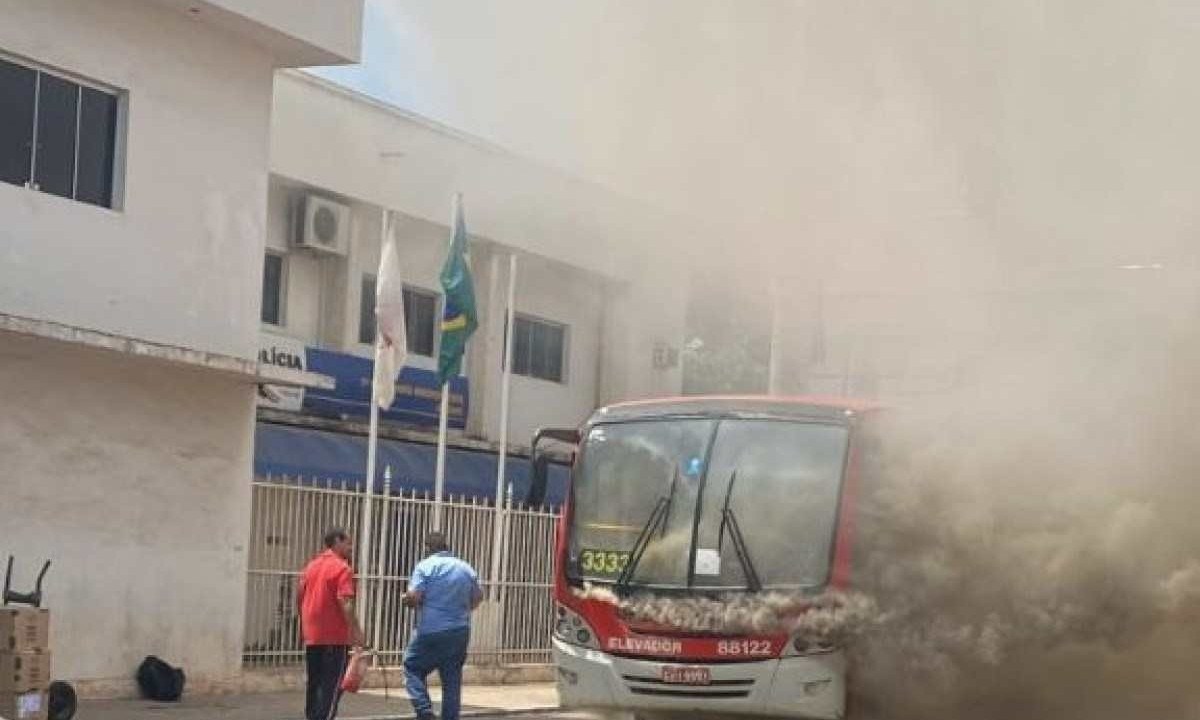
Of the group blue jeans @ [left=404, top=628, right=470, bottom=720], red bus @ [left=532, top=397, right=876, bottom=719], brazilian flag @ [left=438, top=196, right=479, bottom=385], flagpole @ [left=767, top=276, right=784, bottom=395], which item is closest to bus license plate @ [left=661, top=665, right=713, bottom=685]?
red bus @ [left=532, top=397, right=876, bottom=719]

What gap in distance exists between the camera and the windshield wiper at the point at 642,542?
9.20 m

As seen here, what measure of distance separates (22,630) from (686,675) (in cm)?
362

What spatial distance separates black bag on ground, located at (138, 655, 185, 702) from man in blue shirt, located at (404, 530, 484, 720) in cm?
286

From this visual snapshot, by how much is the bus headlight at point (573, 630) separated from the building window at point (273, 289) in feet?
30.9

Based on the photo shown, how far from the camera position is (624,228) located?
11.2 meters

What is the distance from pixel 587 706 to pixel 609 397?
14.1 metres

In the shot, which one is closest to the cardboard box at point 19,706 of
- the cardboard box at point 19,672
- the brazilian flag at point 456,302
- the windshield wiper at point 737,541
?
the cardboard box at point 19,672

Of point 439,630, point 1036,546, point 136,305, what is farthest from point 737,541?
point 136,305

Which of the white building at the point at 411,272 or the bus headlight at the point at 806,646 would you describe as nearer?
the bus headlight at the point at 806,646

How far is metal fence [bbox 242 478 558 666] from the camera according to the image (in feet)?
47.2

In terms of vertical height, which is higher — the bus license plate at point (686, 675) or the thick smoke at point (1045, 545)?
the thick smoke at point (1045, 545)

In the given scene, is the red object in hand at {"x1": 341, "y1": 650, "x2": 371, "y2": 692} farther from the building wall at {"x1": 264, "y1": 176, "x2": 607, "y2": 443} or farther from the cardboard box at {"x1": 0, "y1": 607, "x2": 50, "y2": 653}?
the building wall at {"x1": 264, "y1": 176, "x2": 607, "y2": 443}

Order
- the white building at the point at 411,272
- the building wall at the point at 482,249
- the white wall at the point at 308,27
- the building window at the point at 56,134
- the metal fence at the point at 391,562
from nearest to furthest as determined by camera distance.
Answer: the building window at the point at 56,134, the white wall at the point at 308,27, the metal fence at the point at 391,562, the building wall at the point at 482,249, the white building at the point at 411,272

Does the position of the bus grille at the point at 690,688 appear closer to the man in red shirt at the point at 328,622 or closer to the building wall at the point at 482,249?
the man in red shirt at the point at 328,622
